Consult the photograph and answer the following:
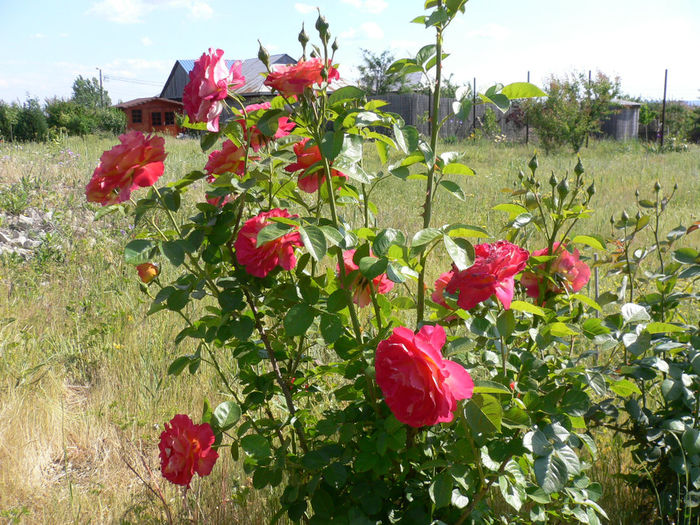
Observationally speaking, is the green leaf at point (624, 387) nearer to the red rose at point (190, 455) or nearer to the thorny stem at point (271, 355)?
the thorny stem at point (271, 355)

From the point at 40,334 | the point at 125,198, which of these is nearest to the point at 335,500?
the point at 125,198

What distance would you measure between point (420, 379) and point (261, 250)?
38 cm

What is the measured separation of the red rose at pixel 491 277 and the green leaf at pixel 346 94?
0.36 meters

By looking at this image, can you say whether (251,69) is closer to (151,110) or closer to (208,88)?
(151,110)

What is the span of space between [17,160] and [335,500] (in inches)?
252

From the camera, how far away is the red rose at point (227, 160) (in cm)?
112

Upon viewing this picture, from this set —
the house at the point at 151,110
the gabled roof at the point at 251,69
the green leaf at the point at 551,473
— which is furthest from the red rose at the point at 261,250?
the house at the point at 151,110

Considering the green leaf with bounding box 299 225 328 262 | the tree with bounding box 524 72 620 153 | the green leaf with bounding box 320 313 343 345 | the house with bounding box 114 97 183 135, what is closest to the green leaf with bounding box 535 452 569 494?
the green leaf with bounding box 320 313 343 345

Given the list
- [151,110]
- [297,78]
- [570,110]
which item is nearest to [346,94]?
[297,78]

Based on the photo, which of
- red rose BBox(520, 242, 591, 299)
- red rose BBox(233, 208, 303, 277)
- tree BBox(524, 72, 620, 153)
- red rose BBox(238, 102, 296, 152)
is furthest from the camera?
tree BBox(524, 72, 620, 153)

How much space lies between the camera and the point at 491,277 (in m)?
0.88

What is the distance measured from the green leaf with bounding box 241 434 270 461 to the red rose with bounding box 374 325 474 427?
0.39 meters

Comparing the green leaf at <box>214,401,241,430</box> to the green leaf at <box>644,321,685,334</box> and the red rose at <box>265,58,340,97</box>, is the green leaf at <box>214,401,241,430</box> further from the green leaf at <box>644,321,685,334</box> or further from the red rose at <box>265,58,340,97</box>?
the green leaf at <box>644,321,685,334</box>

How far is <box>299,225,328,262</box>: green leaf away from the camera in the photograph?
85cm
